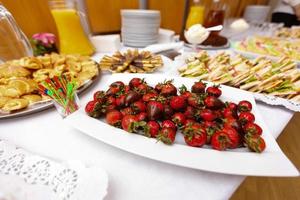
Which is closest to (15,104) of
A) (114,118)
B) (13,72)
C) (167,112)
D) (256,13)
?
(13,72)

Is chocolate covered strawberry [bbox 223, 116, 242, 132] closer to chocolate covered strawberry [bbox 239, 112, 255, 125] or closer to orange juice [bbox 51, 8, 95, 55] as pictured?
chocolate covered strawberry [bbox 239, 112, 255, 125]

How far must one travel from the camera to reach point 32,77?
2.12ft

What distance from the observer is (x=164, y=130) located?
361 mm

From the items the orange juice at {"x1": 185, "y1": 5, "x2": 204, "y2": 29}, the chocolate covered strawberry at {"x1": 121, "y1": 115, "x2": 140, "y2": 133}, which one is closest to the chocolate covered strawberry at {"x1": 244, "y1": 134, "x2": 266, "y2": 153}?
the chocolate covered strawberry at {"x1": 121, "y1": 115, "x2": 140, "y2": 133}

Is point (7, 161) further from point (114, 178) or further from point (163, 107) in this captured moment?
point (163, 107)

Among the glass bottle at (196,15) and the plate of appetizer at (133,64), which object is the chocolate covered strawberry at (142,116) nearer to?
the plate of appetizer at (133,64)

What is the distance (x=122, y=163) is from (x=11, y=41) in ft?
2.42

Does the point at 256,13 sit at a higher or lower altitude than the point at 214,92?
lower

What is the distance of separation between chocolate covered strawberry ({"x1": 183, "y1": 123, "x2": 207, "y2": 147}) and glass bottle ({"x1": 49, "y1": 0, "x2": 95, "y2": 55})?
744 mm

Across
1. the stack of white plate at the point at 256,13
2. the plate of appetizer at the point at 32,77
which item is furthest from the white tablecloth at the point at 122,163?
the stack of white plate at the point at 256,13

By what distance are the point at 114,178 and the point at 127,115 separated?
0.44 ft

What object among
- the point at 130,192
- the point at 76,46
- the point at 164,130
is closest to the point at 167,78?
the point at 164,130

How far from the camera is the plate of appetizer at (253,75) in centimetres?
55

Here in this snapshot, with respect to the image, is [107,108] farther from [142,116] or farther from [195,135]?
[195,135]
